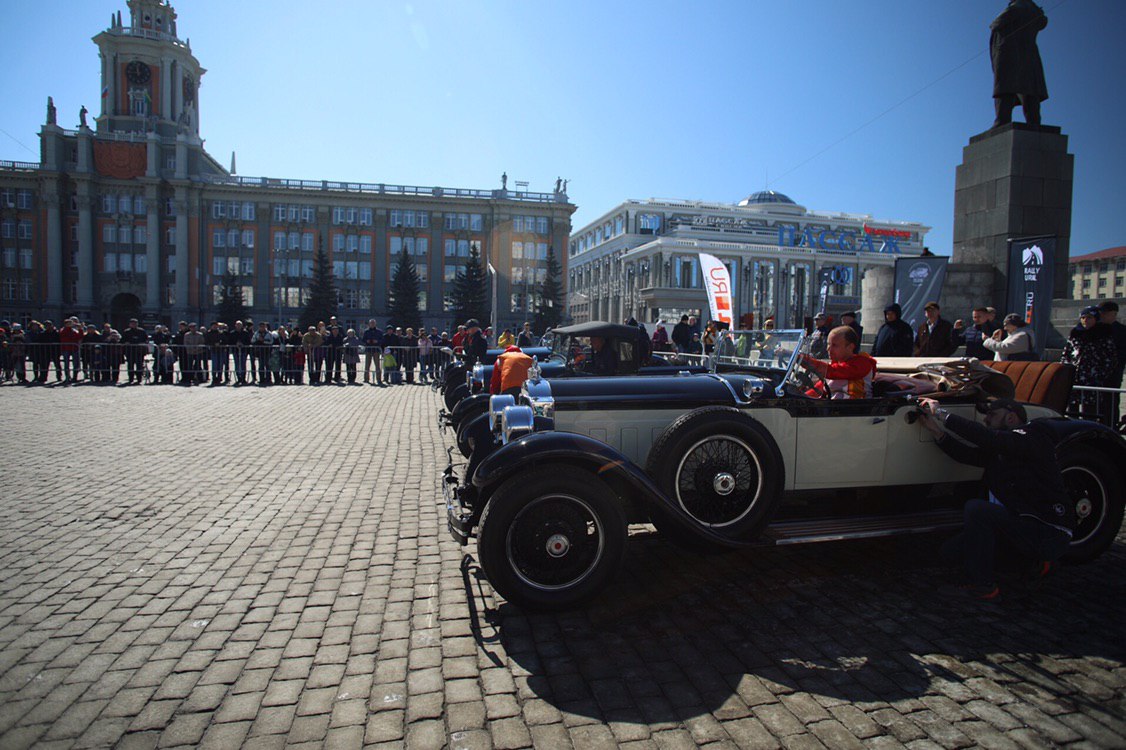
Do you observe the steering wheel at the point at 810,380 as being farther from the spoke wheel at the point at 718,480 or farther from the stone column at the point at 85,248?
the stone column at the point at 85,248

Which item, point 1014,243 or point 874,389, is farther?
point 1014,243

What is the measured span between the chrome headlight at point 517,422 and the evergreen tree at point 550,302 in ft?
212

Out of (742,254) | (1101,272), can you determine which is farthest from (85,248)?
(1101,272)

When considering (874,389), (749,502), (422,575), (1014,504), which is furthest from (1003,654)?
(422,575)

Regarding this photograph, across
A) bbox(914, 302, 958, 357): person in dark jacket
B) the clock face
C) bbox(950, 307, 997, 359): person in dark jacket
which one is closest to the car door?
bbox(914, 302, 958, 357): person in dark jacket

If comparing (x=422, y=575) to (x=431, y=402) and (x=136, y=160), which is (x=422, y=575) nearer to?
(x=431, y=402)

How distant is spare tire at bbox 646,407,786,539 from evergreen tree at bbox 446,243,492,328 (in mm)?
64628

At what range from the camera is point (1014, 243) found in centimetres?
1369

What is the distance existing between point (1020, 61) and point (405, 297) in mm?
60906

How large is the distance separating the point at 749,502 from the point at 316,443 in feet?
23.2

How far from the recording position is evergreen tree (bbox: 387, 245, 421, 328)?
6781cm

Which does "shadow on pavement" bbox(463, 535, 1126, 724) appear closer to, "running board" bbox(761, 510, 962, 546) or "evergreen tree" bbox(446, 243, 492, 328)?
"running board" bbox(761, 510, 962, 546)

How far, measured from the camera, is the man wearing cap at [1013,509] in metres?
3.91

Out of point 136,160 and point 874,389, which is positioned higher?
point 136,160
